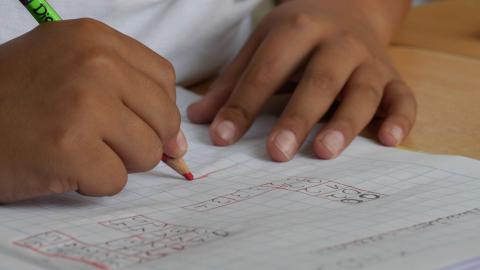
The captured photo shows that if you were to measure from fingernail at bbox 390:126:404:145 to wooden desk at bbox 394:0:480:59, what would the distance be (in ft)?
0.90

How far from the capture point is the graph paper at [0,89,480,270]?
1.34ft

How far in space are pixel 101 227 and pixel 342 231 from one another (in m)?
0.14

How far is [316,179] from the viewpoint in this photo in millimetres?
552

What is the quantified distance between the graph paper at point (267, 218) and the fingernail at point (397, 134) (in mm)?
17

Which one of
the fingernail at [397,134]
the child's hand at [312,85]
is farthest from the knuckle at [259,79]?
the fingernail at [397,134]

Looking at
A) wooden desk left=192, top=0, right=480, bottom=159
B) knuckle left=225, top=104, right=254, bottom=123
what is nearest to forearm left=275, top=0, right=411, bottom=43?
wooden desk left=192, top=0, right=480, bottom=159

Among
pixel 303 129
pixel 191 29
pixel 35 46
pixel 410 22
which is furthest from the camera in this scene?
pixel 410 22

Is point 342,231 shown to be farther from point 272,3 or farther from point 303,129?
point 272,3

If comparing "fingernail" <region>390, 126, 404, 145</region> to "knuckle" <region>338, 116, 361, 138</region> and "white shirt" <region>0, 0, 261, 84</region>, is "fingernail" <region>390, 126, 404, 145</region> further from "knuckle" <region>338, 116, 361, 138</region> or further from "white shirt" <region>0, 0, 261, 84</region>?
"white shirt" <region>0, 0, 261, 84</region>

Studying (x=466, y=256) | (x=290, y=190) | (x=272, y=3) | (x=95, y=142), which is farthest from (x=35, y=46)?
(x=272, y=3)

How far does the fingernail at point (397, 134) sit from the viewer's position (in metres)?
0.63

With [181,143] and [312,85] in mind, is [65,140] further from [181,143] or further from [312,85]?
[312,85]

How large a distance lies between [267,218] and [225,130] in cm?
18

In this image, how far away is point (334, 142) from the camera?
2.01ft
